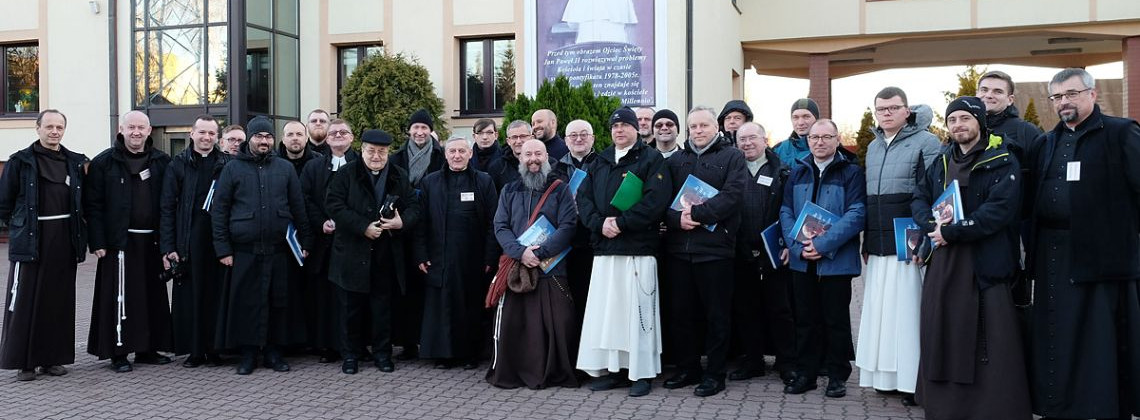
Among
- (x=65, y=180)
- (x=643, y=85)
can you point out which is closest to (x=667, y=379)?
(x=65, y=180)

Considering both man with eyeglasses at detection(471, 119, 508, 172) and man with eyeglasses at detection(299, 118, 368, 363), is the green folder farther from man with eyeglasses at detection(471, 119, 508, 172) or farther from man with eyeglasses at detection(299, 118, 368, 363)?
man with eyeglasses at detection(299, 118, 368, 363)

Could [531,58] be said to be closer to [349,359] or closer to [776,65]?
[776,65]

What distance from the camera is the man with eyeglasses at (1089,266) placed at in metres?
5.21

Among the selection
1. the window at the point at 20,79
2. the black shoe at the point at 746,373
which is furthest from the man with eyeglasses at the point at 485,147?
the window at the point at 20,79

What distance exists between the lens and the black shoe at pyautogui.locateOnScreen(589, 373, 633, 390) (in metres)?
6.91

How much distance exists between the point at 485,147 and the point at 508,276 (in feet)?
5.73

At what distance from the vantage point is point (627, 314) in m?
6.80

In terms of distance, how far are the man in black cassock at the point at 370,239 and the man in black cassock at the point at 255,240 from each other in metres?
0.40

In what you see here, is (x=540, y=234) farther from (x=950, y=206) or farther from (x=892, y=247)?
(x=950, y=206)

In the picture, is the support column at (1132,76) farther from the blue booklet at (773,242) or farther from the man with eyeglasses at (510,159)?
the man with eyeglasses at (510,159)

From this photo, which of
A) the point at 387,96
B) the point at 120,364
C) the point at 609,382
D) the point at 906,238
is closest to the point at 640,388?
the point at 609,382

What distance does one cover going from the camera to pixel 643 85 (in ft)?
57.6

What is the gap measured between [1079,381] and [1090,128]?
1372mm

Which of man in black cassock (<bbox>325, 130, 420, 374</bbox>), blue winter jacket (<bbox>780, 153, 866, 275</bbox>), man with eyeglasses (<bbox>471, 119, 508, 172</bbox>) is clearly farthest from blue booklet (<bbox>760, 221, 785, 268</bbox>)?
man in black cassock (<bbox>325, 130, 420, 374</bbox>)
